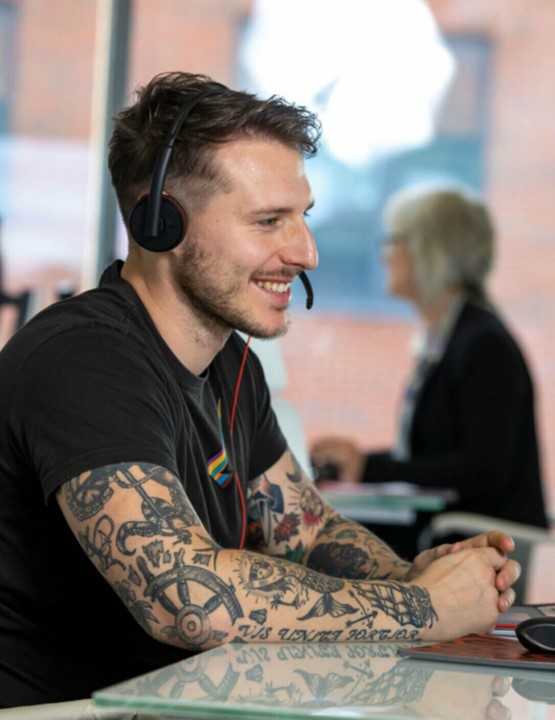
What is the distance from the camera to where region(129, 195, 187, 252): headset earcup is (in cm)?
139

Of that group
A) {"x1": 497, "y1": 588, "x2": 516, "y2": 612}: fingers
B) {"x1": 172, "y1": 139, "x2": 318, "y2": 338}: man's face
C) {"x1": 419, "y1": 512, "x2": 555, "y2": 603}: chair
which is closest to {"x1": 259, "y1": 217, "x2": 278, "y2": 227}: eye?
{"x1": 172, "y1": 139, "x2": 318, "y2": 338}: man's face

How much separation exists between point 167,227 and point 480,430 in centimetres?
181

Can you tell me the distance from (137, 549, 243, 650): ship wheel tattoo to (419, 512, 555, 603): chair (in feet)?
4.44

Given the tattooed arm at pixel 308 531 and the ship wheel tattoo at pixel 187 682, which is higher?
the ship wheel tattoo at pixel 187 682

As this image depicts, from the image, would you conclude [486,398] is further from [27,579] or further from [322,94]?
[27,579]

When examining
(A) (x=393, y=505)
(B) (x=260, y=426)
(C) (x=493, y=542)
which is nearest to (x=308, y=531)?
(B) (x=260, y=426)

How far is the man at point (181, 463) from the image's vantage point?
1124 mm

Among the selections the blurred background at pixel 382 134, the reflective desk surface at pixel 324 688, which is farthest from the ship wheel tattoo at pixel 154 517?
the blurred background at pixel 382 134

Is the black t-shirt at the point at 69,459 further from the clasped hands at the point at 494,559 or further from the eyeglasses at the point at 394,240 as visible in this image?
the eyeglasses at the point at 394,240

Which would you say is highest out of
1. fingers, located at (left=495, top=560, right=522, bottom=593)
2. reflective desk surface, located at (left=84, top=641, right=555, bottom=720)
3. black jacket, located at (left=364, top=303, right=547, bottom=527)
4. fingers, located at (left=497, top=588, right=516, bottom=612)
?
reflective desk surface, located at (left=84, top=641, right=555, bottom=720)

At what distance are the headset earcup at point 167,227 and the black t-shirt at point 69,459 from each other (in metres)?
0.08

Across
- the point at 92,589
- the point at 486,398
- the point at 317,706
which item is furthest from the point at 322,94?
the point at 317,706

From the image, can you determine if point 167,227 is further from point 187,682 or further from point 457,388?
point 457,388

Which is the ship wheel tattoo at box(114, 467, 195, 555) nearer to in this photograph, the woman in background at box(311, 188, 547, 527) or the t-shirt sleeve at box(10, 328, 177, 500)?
the t-shirt sleeve at box(10, 328, 177, 500)
